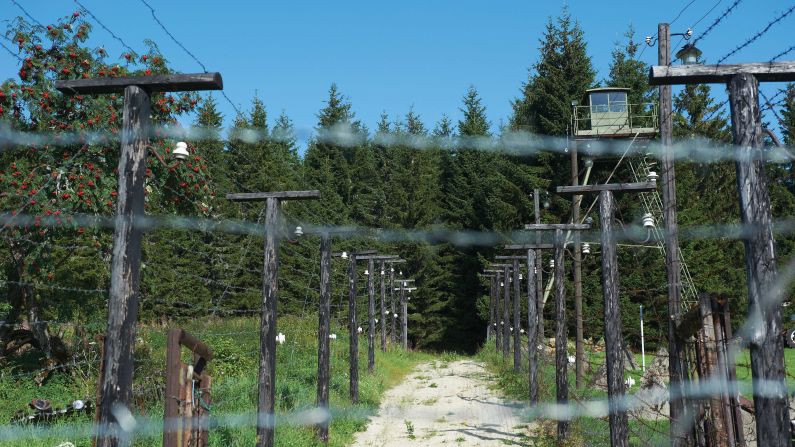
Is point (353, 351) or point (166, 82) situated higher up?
point (166, 82)

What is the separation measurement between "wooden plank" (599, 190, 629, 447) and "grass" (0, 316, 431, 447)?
9.39 ft

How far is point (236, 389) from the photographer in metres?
13.7

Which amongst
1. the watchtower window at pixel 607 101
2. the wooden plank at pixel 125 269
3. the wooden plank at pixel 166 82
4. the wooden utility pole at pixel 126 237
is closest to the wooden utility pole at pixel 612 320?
the wooden plank at pixel 166 82

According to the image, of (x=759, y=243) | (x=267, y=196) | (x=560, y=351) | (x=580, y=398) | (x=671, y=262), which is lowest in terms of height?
(x=580, y=398)

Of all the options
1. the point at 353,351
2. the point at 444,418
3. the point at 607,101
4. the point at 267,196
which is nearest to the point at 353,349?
the point at 353,351

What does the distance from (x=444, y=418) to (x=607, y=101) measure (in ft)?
58.1

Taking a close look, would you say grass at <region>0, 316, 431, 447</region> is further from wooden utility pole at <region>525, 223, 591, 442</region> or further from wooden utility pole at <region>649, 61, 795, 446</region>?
wooden utility pole at <region>649, 61, 795, 446</region>

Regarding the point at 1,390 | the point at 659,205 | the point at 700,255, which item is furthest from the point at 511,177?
the point at 1,390

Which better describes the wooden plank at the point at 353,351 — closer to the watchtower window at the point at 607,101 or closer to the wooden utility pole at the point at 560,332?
the wooden utility pole at the point at 560,332

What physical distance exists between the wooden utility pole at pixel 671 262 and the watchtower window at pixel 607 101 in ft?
53.3

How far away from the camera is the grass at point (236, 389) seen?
10031 mm

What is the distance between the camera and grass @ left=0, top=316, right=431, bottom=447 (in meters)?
10.0

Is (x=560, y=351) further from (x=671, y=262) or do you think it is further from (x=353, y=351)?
(x=353, y=351)

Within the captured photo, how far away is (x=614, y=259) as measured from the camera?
888cm
